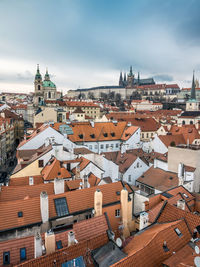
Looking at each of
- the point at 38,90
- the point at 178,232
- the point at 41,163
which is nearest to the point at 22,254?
the point at 178,232

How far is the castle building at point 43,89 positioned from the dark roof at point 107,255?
99346mm

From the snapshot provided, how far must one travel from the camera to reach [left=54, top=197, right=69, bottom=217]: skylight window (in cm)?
1798

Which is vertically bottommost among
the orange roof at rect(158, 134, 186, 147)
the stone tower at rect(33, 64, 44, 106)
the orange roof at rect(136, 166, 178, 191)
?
the orange roof at rect(136, 166, 178, 191)

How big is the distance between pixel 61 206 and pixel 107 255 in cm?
661

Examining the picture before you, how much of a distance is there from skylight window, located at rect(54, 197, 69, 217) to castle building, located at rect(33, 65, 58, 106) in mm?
93226

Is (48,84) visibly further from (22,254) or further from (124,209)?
(22,254)

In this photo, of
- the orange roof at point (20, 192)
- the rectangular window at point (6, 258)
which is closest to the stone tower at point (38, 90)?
the orange roof at point (20, 192)

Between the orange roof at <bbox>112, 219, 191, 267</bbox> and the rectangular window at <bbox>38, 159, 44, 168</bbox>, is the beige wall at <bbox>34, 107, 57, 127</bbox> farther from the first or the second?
the orange roof at <bbox>112, 219, 191, 267</bbox>

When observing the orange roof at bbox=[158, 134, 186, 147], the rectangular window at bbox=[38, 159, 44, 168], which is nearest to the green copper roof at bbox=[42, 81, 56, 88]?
the orange roof at bbox=[158, 134, 186, 147]

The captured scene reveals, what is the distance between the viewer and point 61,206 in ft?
60.2

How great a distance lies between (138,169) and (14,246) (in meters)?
23.1

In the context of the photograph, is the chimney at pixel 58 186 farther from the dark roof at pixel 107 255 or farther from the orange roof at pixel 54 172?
the dark roof at pixel 107 255

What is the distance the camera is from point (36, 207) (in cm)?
1759

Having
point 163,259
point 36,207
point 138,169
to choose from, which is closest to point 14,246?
point 36,207
